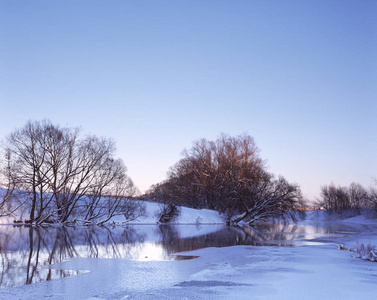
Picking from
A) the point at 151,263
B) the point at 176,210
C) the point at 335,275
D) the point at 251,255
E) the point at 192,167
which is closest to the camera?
the point at 335,275

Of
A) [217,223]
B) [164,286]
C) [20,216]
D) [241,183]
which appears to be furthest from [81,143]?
[164,286]

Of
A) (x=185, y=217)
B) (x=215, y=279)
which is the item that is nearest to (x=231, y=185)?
(x=185, y=217)

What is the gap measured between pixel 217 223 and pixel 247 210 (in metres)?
3.47

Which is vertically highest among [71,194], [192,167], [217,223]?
[192,167]

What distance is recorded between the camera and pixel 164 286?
6621 mm

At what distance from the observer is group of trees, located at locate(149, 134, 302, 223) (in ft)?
118

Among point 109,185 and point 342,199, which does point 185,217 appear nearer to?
point 109,185

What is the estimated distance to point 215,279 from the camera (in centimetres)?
731

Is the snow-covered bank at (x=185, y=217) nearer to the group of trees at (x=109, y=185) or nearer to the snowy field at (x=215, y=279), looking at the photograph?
the group of trees at (x=109, y=185)

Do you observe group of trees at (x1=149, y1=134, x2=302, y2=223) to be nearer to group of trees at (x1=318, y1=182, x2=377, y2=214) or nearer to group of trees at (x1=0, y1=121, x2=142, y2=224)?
group of trees at (x1=0, y1=121, x2=142, y2=224)

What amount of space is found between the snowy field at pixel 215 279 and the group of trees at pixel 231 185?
25476mm

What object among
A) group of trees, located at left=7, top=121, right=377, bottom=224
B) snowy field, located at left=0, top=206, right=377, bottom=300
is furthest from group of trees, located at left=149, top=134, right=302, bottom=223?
snowy field, located at left=0, top=206, right=377, bottom=300

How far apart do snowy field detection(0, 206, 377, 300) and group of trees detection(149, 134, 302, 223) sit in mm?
25476

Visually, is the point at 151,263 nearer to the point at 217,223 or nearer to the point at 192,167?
the point at 217,223
